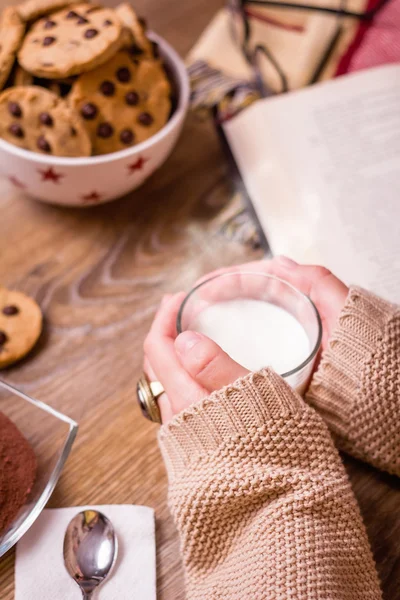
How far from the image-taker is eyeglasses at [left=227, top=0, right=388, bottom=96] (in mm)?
829

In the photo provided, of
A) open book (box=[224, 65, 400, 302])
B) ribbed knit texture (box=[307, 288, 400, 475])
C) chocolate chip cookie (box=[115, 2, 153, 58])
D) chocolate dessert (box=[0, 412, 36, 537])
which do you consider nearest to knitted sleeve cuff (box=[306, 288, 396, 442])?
ribbed knit texture (box=[307, 288, 400, 475])

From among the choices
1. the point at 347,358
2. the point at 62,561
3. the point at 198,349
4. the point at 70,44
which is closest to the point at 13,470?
the point at 62,561

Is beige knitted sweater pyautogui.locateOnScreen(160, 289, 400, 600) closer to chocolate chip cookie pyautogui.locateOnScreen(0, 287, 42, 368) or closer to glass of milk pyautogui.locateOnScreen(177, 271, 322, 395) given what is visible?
glass of milk pyautogui.locateOnScreen(177, 271, 322, 395)

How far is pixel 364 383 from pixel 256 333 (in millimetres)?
98

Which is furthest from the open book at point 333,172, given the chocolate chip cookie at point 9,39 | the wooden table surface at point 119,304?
the chocolate chip cookie at point 9,39

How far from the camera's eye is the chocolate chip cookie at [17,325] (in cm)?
57

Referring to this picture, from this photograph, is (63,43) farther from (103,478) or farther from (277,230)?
(103,478)

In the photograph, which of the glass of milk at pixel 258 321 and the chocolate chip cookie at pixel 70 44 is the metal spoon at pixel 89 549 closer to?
the glass of milk at pixel 258 321

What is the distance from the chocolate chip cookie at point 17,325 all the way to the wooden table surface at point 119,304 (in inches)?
0.8

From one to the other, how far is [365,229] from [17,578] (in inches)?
19.2

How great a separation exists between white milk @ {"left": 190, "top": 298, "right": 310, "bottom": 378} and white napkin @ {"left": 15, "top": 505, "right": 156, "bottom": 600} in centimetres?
16

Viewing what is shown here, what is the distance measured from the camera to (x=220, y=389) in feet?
1.43

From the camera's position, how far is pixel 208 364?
44 cm

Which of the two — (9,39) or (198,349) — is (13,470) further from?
(9,39)
